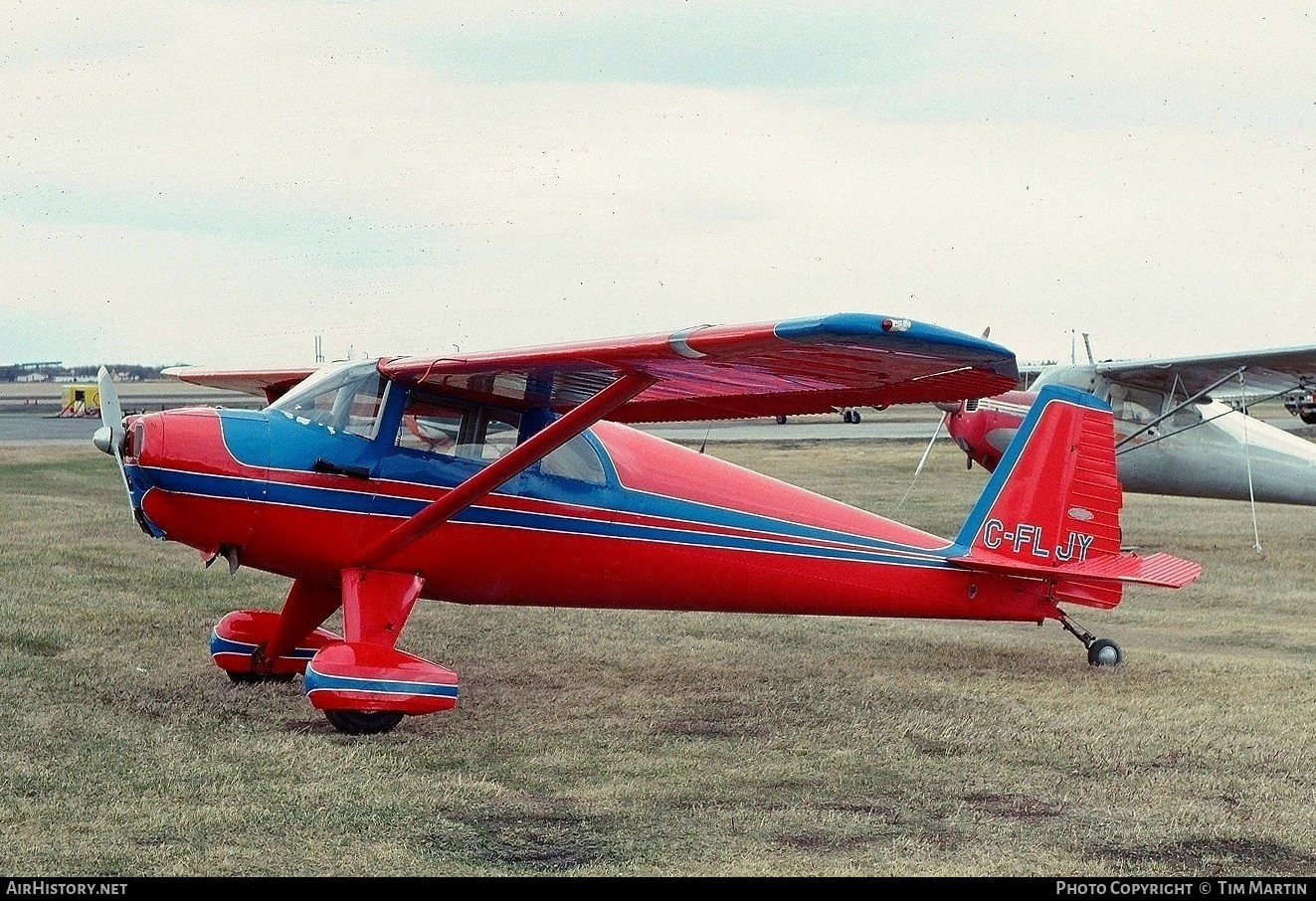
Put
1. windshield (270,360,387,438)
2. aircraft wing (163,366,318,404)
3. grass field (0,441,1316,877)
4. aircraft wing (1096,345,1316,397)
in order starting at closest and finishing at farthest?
1. grass field (0,441,1316,877)
2. windshield (270,360,387,438)
3. aircraft wing (163,366,318,404)
4. aircraft wing (1096,345,1316,397)

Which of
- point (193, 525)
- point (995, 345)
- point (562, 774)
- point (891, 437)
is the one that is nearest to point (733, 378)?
point (995, 345)

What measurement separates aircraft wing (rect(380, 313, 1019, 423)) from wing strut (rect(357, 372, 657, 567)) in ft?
0.49

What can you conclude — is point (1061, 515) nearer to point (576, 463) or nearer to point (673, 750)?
point (576, 463)

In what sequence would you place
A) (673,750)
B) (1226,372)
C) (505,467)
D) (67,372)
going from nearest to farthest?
(673,750) < (505,467) < (1226,372) < (67,372)

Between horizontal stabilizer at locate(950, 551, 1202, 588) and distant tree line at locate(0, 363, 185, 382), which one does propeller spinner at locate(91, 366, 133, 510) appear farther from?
distant tree line at locate(0, 363, 185, 382)

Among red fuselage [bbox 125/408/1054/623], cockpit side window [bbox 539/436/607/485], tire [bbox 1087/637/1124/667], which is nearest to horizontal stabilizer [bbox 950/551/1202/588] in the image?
red fuselage [bbox 125/408/1054/623]

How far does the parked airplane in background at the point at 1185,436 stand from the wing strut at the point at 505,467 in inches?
430

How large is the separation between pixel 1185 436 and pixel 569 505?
12.0 m

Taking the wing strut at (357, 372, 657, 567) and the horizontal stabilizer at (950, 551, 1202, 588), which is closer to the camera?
the wing strut at (357, 372, 657, 567)

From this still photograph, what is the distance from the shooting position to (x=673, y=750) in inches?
274

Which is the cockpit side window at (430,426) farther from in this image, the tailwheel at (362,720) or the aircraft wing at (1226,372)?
the aircraft wing at (1226,372)

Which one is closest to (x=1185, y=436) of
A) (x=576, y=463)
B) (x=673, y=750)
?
(x=576, y=463)

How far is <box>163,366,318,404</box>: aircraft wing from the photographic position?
32.8ft

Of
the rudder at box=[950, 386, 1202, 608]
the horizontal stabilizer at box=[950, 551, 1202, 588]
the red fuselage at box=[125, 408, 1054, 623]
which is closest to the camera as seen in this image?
the red fuselage at box=[125, 408, 1054, 623]
